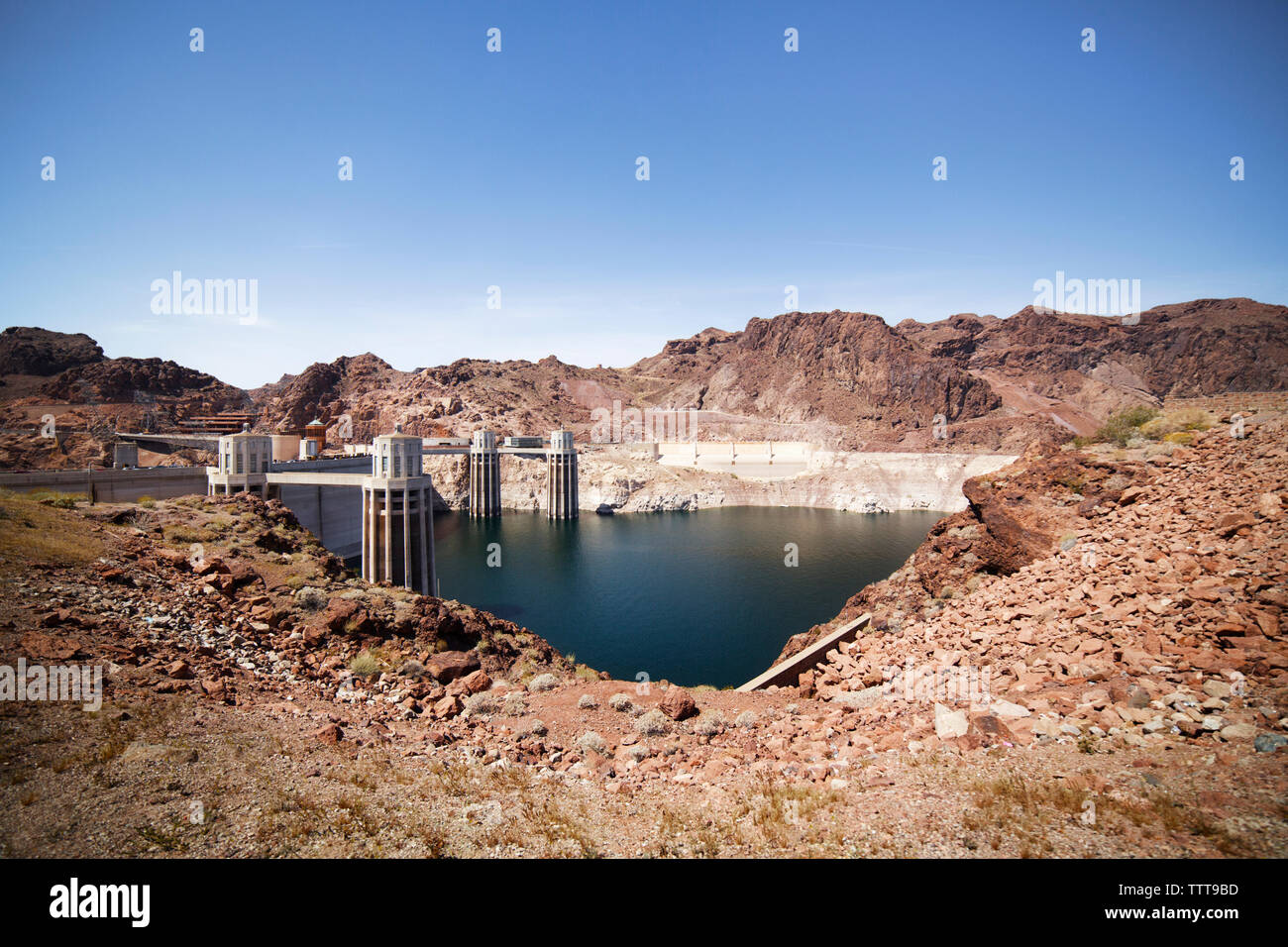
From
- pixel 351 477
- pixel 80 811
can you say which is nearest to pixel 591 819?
pixel 80 811

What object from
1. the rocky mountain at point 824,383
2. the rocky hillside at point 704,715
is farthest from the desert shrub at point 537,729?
the rocky mountain at point 824,383

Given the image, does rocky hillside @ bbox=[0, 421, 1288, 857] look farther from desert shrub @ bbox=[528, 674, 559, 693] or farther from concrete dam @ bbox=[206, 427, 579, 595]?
concrete dam @ bbox=[206, 427, 579, 595]

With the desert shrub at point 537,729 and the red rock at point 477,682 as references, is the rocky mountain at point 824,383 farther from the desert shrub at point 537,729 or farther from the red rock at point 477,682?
the desert shrub at point 537,729

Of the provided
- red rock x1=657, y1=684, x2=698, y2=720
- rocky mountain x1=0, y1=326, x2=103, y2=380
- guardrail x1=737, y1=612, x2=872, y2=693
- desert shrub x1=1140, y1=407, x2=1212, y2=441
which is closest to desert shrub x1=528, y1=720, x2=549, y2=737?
red rock x1=657, y1=684, x2=698, y2=720

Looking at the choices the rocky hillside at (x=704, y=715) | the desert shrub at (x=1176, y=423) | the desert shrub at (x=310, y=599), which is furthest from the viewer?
the desert shrub at (x=1176, y=423)

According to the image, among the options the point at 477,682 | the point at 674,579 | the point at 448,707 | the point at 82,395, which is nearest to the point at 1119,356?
the point at 674,579

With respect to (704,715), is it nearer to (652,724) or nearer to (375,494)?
(652,724)
